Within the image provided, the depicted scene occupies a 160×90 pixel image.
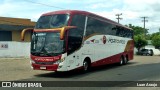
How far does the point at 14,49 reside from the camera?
33031 millimetres

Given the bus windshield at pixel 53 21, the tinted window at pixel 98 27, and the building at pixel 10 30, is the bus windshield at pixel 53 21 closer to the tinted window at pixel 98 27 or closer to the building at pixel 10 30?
the tinted window at pixel 98 27

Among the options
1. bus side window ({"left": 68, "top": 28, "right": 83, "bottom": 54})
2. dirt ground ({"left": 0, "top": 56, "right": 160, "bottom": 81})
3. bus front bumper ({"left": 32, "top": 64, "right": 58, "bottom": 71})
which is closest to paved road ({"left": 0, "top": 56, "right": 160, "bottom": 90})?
dirt ground ({"left": 0, "top": 56, "right": 160, "bottom": 81})

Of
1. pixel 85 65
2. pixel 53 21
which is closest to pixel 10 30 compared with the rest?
pixel 85 65

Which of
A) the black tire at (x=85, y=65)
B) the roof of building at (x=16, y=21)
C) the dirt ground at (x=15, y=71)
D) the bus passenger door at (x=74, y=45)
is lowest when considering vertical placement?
the dirt ground at (x=15, y=71)

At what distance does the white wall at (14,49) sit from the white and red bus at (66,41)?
1405cm

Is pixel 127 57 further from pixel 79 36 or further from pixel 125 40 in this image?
pixel 79 36

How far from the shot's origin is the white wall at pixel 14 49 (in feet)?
106

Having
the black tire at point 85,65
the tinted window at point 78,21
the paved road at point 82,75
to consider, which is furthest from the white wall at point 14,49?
the tinted window at point 78,21

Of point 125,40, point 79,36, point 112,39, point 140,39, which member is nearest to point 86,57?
point 79,36

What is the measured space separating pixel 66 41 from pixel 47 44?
43.1 inches

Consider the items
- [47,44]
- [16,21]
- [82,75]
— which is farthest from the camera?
[16,21]

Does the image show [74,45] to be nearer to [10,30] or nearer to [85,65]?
[85,65]

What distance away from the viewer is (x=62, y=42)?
54.4 ft

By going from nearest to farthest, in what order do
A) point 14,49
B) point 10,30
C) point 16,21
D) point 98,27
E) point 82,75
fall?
point 82,75 < point 98,27 < point 14,49 < point 10,30 < point 16,21
